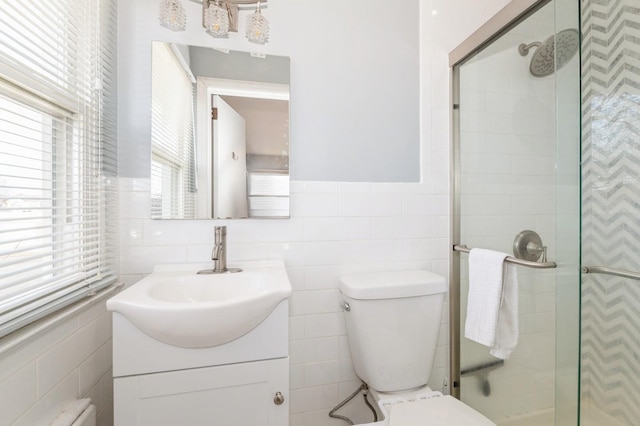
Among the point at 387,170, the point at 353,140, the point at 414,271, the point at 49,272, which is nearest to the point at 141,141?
the point at 49,272

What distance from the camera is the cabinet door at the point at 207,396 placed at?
0.81 metres

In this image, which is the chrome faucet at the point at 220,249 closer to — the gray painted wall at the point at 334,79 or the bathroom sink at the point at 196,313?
the bathroom sink at the point at 196,313

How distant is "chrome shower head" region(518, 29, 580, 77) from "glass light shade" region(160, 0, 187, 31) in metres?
1.33

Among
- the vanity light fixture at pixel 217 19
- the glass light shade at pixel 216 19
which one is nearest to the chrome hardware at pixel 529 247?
the vanity light fixture at pixel 217 19

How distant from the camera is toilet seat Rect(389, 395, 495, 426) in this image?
37.0 inches

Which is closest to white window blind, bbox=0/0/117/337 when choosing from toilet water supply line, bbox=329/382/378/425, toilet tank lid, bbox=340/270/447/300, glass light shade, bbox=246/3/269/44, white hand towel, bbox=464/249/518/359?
glass light shade, bbox=246/3/269/44

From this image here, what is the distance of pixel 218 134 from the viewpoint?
4.07ft

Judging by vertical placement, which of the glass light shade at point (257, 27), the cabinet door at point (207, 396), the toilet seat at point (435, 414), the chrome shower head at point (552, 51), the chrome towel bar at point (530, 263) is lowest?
the toilet seat at point (435, 414)

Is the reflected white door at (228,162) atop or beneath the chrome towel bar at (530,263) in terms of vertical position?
atop

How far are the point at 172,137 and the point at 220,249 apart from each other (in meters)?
0.49

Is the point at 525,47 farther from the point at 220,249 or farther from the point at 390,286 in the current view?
the point at 220,249

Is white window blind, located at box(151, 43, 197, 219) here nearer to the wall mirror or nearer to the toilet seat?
the wall mirror

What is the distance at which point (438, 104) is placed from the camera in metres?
1.46

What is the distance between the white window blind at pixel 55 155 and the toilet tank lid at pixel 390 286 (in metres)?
0.90
